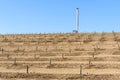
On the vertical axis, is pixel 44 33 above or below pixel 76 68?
above

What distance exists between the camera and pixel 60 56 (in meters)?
25.9

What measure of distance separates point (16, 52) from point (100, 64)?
10221mm

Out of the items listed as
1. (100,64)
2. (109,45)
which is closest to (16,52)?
(109,45)

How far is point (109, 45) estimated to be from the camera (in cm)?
2886

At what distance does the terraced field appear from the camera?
62.3 ft

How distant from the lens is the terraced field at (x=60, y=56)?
1898cm

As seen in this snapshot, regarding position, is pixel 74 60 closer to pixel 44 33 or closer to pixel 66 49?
pixel 66 49

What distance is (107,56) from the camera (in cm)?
2444

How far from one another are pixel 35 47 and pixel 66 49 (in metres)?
3.35

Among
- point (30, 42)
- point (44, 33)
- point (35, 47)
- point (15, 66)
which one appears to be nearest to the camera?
point (15, 66)

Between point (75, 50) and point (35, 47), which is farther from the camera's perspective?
point (35, 47)

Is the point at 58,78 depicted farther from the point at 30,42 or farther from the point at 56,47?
the point at 30,42

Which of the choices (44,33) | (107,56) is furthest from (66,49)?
(44,33)

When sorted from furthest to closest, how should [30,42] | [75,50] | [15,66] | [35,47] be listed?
[30,42] → [35,47] → [75,50] → [15,66]
